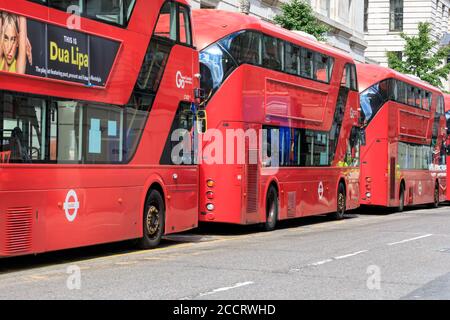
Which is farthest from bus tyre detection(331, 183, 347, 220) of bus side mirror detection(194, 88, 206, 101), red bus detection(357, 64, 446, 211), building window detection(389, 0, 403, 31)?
building window detection(389, 0, 403, 31)

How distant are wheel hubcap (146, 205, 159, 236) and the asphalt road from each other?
379 mm

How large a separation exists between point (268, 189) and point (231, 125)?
2320 millimetres

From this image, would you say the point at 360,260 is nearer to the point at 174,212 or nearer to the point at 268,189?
the point at 174,212

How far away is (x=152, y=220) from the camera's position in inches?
577

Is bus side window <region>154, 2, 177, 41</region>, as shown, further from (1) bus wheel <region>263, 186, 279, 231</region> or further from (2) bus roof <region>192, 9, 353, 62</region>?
(1) bus wheel <region>263, 186, 279, 231</region>

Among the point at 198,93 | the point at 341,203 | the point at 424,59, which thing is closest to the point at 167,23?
the point at 198,93

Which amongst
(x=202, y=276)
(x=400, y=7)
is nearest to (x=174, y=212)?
(x=202, y=276)

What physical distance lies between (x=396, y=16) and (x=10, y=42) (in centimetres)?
6872

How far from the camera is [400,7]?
7594 centimetres

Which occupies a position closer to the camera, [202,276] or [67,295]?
[67,295]

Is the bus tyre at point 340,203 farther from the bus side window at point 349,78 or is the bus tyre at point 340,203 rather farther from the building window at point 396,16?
the building window at point 396,16

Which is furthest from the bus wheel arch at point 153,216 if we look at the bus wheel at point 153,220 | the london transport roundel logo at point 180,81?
the london transport roundel logo at point 180,81

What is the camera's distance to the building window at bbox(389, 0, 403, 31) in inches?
2977

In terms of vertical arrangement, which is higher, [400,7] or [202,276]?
[400,7]
